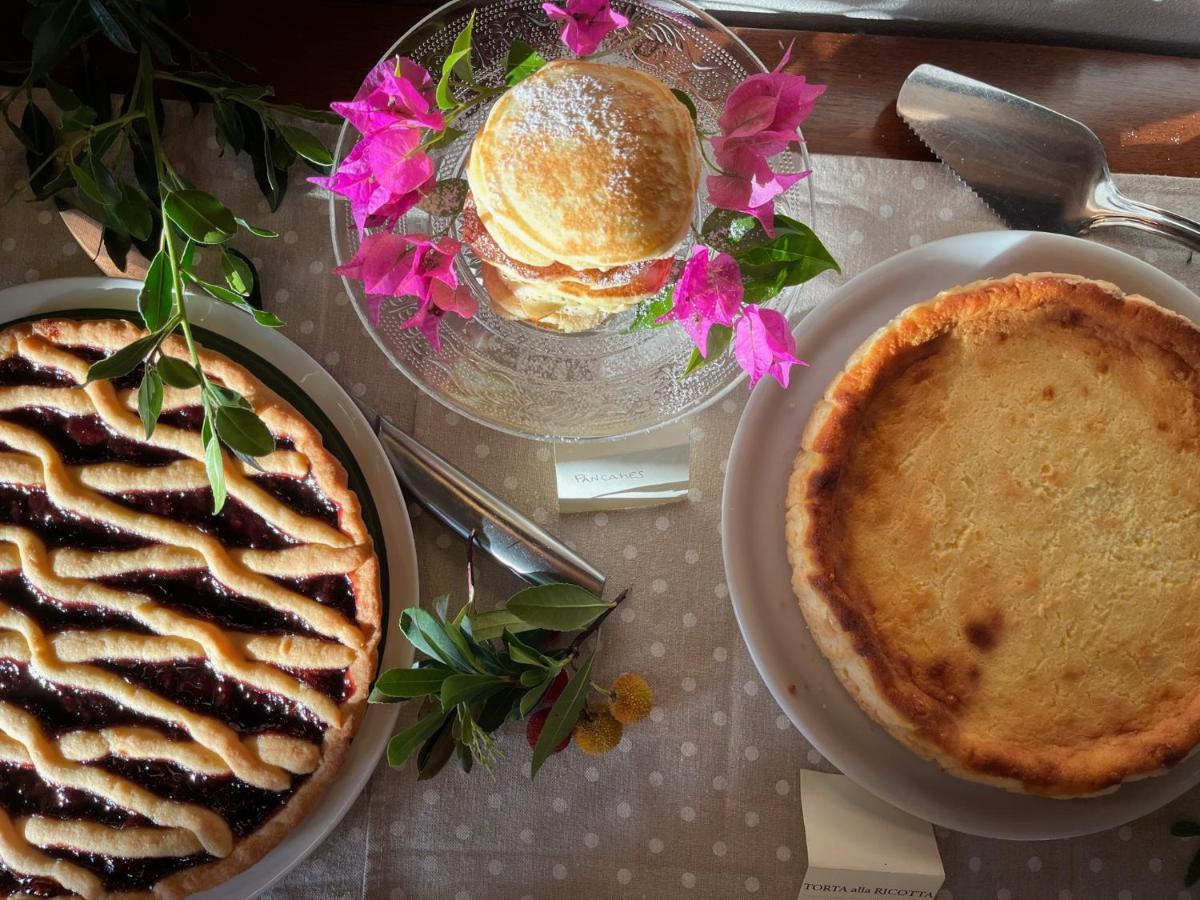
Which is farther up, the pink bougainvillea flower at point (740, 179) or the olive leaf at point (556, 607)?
the pink bougainvillea flower at point (740, 179)

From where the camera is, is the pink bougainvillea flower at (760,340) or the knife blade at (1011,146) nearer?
the pink bougainvillea flower at (760,340)

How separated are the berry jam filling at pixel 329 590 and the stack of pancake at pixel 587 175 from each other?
43 centimetres

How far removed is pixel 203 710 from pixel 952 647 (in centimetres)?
85

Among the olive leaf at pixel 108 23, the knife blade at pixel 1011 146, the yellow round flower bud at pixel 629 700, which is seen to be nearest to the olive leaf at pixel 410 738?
the yellow round flower bud at pixel 629 700

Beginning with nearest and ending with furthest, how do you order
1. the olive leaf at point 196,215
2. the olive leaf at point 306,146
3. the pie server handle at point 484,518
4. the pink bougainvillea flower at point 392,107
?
the pink bougainvillea flower at point 392,107, the olive leaf at point 196,215, the olive leaf at point 306,146, the pie server handle at point 484,518

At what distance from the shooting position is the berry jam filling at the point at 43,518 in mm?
1114

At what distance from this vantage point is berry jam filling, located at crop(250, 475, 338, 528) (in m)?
1.12

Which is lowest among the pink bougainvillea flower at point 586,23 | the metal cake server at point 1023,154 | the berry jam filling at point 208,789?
the berry jam filling at point 208,789

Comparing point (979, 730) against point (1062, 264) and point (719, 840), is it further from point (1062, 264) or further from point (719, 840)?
point (1062, 264)

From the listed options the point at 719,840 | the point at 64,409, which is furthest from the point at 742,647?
the point at 64,409

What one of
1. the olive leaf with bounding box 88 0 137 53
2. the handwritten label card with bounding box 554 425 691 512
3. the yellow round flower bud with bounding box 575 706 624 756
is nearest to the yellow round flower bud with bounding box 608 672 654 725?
the yellow round flower bud with bounding box 575 706 624 756

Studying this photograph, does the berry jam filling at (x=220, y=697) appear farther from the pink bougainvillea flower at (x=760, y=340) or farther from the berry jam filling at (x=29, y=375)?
the pink bougainvillea flower at (x=760, y=340)

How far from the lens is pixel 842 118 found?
1.29m

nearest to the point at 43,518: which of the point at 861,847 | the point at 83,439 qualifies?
the point at 83,439
